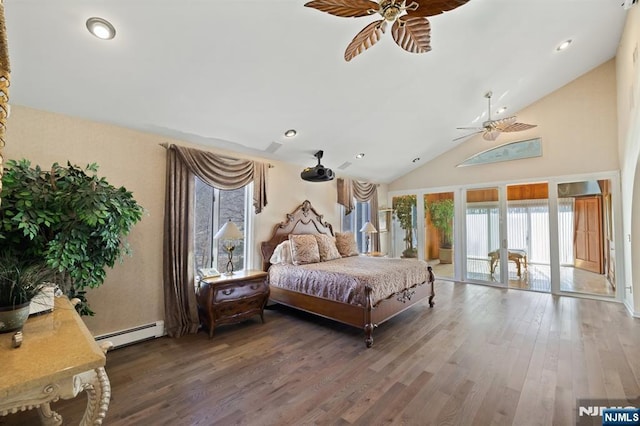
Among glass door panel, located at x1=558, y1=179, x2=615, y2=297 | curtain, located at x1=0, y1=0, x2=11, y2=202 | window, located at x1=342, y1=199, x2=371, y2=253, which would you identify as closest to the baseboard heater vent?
curtain, located at x1=0, y1=0, x2=11, y2=202

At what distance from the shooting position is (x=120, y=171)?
305 centimetres

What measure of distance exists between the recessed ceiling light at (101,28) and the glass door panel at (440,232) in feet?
21.4

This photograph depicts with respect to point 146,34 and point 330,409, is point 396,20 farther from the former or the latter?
point 330,409

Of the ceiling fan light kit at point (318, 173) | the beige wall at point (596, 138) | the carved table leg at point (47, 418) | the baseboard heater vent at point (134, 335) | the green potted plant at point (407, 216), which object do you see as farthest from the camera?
the green potted plant at point (407, 216)

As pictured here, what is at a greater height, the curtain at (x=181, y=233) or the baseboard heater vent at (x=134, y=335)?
the curtain at (x=181, y=233)

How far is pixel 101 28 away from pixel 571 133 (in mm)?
6963

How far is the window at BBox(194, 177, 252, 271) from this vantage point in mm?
3771

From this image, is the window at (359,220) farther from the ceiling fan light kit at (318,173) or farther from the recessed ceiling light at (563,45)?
the recessed ceiling light at (563,45)

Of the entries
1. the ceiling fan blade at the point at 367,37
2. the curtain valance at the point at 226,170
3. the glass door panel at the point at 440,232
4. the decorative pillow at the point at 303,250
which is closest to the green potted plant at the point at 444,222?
the glass door panel at the point at 440,232

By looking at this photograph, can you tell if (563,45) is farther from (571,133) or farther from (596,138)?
(596,138)

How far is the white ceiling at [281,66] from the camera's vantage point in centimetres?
215

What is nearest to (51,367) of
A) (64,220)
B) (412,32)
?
(64,220)

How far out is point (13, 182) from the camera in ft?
6.47
